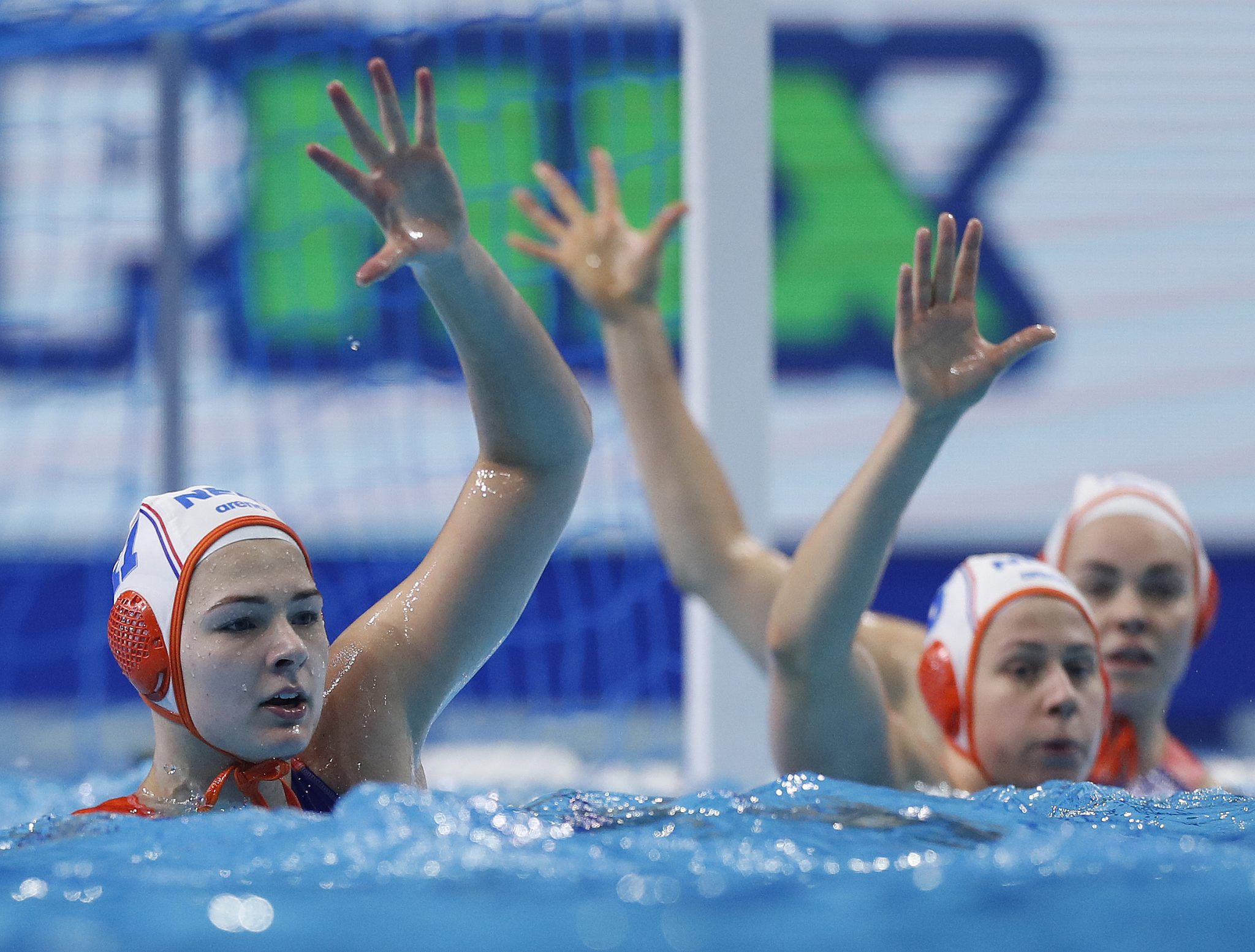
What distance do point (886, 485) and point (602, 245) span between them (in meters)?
1.46

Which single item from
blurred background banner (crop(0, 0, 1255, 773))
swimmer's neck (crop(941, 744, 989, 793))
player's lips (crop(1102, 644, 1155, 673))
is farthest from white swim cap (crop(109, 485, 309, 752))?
blurred background banner (crop(0, 0, 1255, 773))

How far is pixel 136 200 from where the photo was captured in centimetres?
612

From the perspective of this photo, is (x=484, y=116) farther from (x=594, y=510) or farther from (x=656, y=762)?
(x=656, y=762)

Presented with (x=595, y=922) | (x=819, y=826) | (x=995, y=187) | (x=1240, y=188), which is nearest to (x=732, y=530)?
(x=819, y=826)

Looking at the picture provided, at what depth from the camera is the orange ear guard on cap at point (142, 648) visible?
6.48ft

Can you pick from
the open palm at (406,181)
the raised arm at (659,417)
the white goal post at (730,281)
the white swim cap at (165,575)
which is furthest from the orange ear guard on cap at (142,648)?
the white goal post at (730,281)

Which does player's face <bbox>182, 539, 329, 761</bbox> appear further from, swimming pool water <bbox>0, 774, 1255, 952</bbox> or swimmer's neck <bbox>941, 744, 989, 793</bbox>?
swimmer's neck <bbox>941, 744, 989, 793</bbox>

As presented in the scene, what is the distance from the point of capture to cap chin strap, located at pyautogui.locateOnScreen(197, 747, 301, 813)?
6.49 feet

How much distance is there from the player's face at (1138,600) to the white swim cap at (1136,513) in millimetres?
18

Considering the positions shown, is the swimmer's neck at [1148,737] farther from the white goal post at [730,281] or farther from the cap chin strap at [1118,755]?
the white goal post at [730,281]

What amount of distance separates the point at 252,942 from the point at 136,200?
17.2 feet

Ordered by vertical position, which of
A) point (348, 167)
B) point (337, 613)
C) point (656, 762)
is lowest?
point (656, 762)

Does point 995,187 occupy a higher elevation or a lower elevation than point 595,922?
higher

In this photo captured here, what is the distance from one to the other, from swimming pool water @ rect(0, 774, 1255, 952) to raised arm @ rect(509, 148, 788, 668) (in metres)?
1.22
